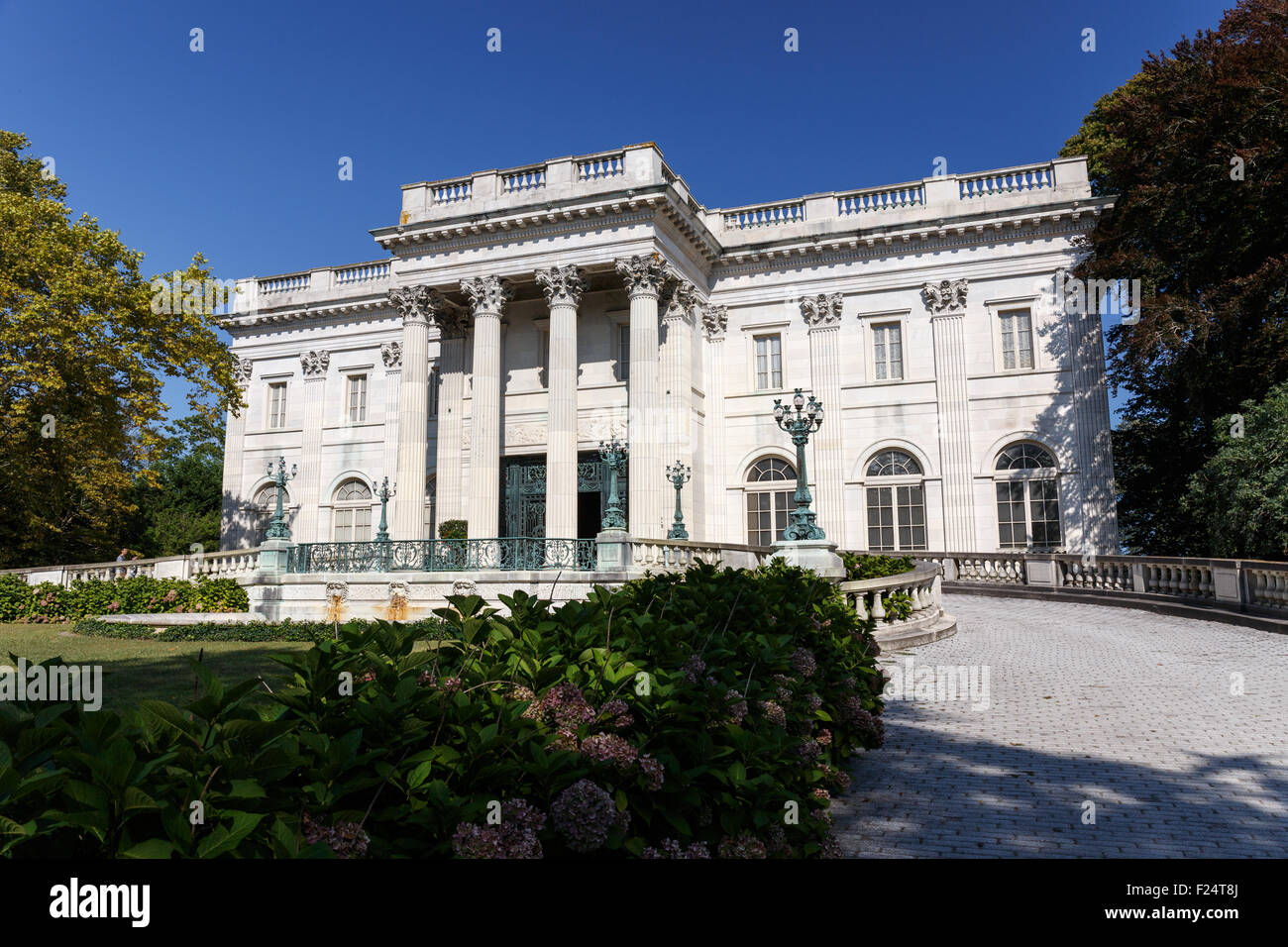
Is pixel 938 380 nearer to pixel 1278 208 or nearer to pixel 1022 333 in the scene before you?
pixel 1022 333

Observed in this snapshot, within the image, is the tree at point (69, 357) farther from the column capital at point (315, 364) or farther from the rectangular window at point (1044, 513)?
the rectangular window at point (1044, 513)

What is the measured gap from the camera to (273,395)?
33969 mm

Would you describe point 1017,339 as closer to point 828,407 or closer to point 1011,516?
point 1011,516

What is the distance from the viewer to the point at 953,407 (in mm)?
25844

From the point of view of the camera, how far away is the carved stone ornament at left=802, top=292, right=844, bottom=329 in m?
27.3

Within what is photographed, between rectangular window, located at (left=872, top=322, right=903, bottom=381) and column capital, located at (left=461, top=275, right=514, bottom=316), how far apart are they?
13.4 meters

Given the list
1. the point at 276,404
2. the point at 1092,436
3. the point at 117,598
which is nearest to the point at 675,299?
the point at 1092,436

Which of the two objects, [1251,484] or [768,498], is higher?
[768,498]

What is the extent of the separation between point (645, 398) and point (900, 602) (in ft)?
38.2

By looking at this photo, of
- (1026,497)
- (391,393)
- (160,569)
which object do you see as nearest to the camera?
(160,569)

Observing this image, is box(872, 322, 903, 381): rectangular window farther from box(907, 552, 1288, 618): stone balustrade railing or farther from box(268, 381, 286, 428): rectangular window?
box(268, 381, 286, 428): rectangular window

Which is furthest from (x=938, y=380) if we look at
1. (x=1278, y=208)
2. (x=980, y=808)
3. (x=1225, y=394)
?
(x=980, y=808)

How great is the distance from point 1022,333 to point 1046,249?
288 centimetres

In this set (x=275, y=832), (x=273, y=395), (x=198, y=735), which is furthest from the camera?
(x=273, y=395)
